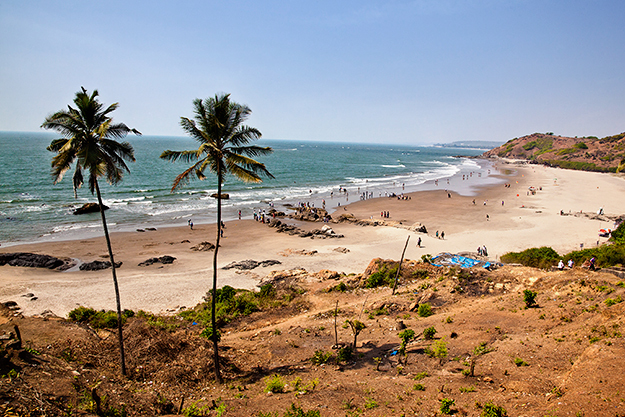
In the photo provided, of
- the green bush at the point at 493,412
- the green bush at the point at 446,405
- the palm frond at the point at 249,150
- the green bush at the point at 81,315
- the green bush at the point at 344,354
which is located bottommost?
the green bush at the point at 81,315

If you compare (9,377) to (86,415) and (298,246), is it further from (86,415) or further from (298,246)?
(298,246)

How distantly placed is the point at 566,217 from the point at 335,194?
39.2 metres

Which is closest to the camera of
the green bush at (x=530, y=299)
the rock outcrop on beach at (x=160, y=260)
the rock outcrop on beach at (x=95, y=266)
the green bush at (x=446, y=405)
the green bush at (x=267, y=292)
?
the green bush at (x=446, y=405)

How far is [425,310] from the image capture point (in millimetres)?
16469

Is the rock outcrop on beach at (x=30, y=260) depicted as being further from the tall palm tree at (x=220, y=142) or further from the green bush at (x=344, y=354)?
the green bush at (x=344, y=354)

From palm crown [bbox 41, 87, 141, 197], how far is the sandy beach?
12.2 meters

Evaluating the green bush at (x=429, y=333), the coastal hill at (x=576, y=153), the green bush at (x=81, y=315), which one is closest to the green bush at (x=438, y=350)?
the green bush at (x=429, y=333)

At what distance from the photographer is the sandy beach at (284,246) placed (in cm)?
2323

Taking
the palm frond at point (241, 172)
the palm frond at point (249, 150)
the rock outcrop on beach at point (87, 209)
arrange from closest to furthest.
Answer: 1. the palm frond at point (241, 172)
2. the palm frond at point (249, 150)
3. the rock outcrop on beach at point (87, 209)

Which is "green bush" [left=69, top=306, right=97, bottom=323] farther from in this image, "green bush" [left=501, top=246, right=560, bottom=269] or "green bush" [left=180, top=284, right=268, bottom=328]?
"green bush" [left=501, top=246, right=560, bottom=269]

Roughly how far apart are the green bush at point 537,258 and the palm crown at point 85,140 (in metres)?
28.2

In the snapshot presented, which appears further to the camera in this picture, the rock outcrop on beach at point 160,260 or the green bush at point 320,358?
the rock outcrop on beach at point 160,260

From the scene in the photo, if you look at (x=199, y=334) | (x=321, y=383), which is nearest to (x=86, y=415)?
(x=321, y=383)

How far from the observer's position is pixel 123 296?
2253cm
